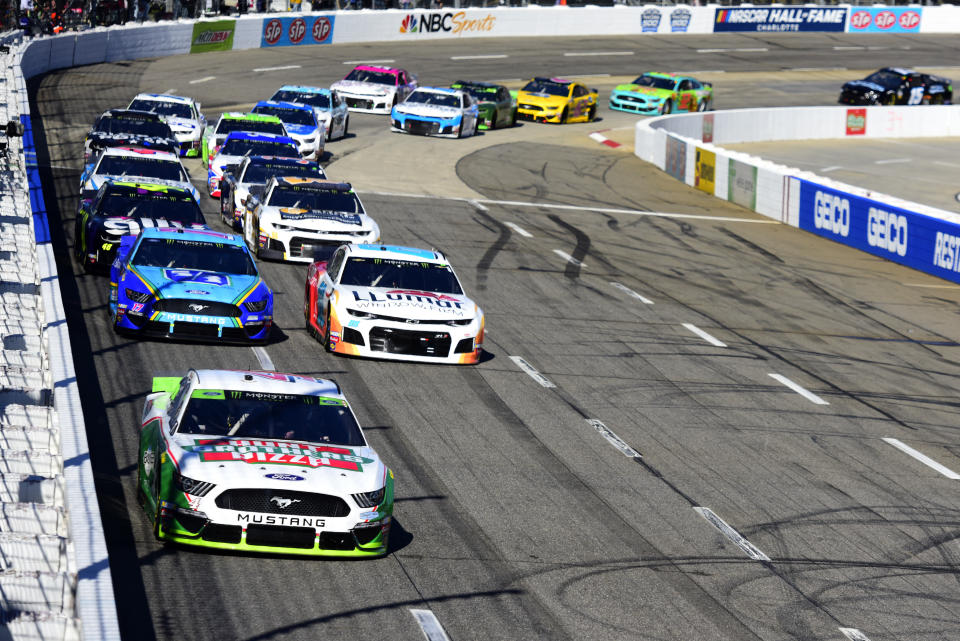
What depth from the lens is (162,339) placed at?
17.3 m

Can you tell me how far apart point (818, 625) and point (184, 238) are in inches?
431

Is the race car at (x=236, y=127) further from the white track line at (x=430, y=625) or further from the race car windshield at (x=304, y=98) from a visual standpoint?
the white track line at (x=430, y=625)

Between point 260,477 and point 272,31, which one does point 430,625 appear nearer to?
point 260,477

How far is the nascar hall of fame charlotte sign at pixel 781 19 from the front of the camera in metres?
70.6

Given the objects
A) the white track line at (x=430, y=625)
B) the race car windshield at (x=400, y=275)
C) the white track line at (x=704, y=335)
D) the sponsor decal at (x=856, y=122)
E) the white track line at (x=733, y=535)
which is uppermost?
the race car windshield at (x=400, y=275)

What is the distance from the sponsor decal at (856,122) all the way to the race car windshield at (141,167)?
31941 mm

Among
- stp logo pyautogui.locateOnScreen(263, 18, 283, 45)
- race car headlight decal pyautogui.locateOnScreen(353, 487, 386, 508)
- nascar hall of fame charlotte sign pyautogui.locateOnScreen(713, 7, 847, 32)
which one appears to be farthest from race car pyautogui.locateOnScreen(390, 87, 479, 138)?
nascar hall of fame charlotte sign pyautogui.locateOnScreen(713, 7, 847, 32)

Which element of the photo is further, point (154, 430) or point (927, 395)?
point (927, 395)

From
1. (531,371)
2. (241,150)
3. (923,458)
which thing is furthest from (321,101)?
(923,458)

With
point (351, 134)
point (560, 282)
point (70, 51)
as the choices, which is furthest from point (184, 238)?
point (70, 51)

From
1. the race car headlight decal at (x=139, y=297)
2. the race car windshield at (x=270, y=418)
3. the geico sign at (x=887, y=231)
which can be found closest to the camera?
the race car windshield at (x=270, y=418)

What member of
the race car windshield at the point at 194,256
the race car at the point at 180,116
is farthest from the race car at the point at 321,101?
the race car windshield at the point at 194,256

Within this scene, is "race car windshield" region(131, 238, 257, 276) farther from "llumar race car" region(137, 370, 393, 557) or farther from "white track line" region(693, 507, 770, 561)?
"white track line" region(693, 507, 770, 561)

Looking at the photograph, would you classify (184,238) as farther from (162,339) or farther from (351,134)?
(351,134)
